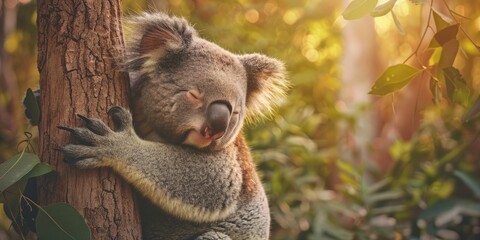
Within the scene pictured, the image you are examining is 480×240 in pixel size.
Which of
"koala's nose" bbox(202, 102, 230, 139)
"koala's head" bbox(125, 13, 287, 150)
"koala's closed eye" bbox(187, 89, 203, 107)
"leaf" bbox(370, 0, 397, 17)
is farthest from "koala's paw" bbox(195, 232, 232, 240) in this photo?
"leaf" bbox(370, 0, 397, 17)

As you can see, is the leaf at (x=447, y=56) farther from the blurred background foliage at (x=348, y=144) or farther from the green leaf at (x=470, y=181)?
the green leaf at (x=470, y=181)

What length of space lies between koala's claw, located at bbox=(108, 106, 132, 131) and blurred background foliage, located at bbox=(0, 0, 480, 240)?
71cm

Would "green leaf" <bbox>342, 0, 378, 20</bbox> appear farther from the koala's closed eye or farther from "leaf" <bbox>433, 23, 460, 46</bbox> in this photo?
the koala's closed eye

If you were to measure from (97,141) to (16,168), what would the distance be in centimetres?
28

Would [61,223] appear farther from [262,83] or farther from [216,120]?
[262,83]

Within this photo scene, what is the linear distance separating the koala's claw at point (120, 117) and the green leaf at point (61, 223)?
372 mm

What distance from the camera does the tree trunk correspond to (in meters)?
1.90

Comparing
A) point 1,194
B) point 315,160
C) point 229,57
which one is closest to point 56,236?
point 1,194

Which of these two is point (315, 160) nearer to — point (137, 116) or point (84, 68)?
point (137, 116)

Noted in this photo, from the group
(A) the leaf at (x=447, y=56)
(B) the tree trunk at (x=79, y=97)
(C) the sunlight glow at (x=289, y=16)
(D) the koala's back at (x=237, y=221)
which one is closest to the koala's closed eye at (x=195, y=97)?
(B) the tree trunk at (x=79, y=97)

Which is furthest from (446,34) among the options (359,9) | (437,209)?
(437,209)

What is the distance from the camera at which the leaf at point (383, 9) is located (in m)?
1.69

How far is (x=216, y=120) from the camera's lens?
2.07 metres

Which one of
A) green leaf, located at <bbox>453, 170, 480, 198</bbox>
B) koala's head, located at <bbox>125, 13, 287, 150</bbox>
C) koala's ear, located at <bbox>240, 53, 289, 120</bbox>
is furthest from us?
green leaf, located at <bbox>453, 170, 480, 198</bbox>
